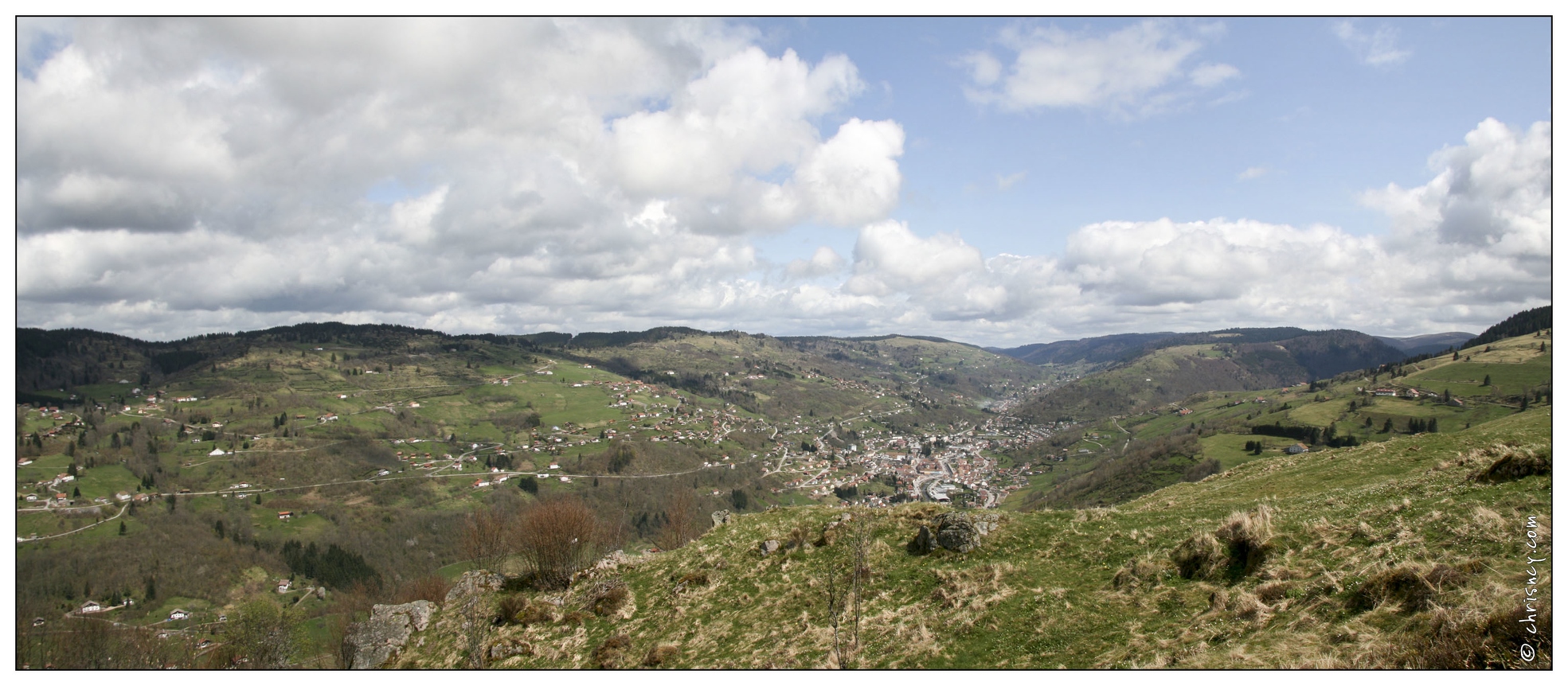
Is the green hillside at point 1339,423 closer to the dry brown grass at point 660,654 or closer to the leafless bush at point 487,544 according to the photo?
the leafless bush at point 487,544

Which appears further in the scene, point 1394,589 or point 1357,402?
point 1357,402

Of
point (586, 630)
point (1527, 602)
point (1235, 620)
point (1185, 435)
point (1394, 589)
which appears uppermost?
point (1527, 602)


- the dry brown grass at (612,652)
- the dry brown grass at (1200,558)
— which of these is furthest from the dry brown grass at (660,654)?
the dry brown grass at (1200,558)

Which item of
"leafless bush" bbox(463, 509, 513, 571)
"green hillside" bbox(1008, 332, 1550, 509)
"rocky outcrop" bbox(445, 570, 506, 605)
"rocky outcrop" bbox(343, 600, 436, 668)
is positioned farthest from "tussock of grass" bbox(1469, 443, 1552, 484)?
"green hillside" bbox(1008, 332, 1550, 509)

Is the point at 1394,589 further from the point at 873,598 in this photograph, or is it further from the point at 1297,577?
the point at 873,598

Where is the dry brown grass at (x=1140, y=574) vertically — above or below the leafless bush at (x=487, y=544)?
above

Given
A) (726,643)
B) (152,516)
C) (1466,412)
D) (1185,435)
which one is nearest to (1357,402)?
(1466,412)
